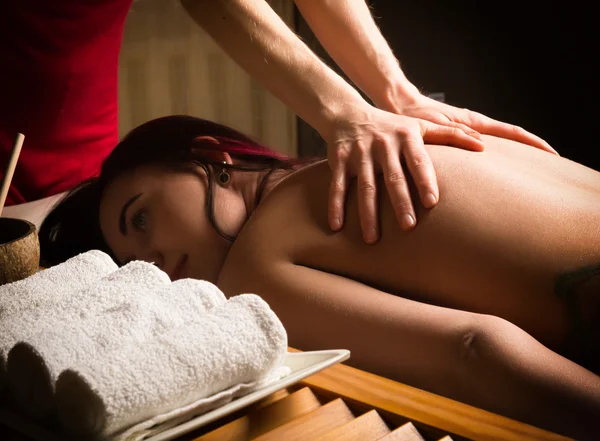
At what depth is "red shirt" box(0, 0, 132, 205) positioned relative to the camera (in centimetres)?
162

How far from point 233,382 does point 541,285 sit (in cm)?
40

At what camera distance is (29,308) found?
715 mm

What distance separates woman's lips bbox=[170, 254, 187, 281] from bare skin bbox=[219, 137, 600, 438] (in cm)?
14

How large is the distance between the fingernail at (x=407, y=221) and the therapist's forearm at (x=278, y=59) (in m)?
0.21

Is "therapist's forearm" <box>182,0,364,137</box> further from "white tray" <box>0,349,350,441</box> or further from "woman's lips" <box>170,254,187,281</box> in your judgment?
"white tray" <box>0,349,350,441</box>

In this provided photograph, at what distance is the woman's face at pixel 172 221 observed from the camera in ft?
3.49

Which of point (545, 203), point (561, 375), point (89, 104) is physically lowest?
point (561, 375)

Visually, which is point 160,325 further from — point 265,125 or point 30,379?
point 265,125

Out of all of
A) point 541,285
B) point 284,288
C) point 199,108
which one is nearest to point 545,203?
point 541,285

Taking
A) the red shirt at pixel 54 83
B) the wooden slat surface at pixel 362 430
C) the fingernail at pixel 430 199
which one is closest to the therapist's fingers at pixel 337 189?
the fingernail at pixel 430 199

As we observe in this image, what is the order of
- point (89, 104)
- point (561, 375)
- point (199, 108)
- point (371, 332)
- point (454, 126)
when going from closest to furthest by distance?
point (561, 375) → point (371, 332) → point (454, 126) → point (89, 104) → point (199, 108)

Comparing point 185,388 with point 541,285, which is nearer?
point 185,388

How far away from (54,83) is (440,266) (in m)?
1.22

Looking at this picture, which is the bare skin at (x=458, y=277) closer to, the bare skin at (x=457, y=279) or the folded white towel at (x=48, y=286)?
the bare skin at (x=457, y=279)
